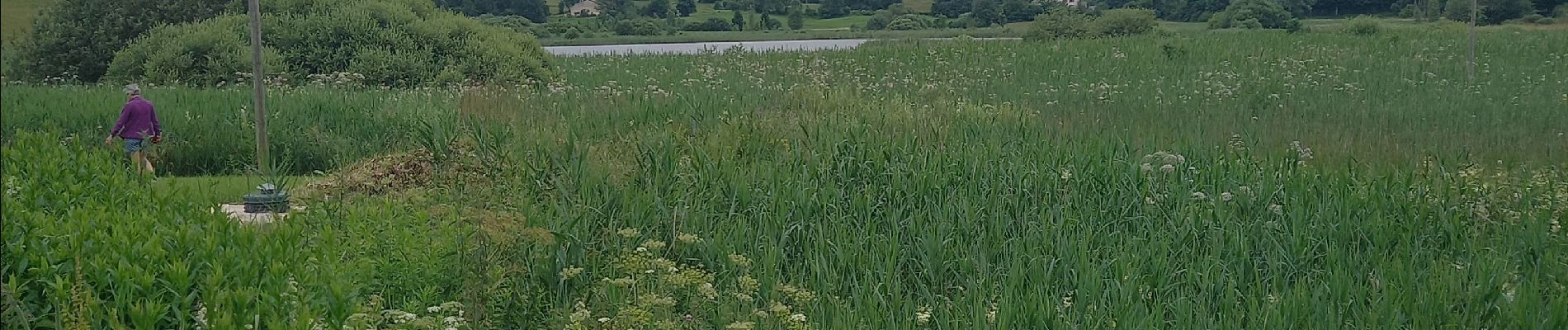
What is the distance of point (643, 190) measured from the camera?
7.59 metres

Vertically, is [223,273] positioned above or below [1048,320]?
above

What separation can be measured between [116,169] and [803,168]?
3.71 meters

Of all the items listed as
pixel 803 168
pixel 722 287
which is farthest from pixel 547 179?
pixel 722 287

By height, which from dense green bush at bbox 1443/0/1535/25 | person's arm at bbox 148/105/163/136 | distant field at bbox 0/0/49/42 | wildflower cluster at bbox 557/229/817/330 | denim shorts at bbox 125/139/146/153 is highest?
distant field at bbox 0/0/49/42

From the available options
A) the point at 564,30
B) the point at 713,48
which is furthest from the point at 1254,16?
the point at 564,30

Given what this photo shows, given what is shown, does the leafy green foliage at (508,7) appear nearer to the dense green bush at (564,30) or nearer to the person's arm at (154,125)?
the dense green bush at (564,30)

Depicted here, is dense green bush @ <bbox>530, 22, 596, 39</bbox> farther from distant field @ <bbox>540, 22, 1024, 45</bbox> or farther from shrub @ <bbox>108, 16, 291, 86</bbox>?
shrub @ <bbox>108, 16, 291, 86</bbox>

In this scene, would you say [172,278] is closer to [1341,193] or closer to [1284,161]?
[1341,193]

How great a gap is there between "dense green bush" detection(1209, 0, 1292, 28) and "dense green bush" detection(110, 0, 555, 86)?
3243 centimetres

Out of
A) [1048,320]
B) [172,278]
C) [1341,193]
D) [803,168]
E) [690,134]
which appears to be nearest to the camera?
[172,278]

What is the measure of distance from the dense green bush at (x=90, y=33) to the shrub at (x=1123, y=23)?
25.0m

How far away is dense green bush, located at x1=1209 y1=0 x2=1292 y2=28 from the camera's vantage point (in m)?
46.2

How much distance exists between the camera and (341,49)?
19062 millimetres

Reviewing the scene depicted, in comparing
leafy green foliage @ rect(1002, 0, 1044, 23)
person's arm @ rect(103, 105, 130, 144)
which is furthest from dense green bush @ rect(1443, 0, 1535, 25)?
person's arm @ rect(103, 105, 130, 144)
